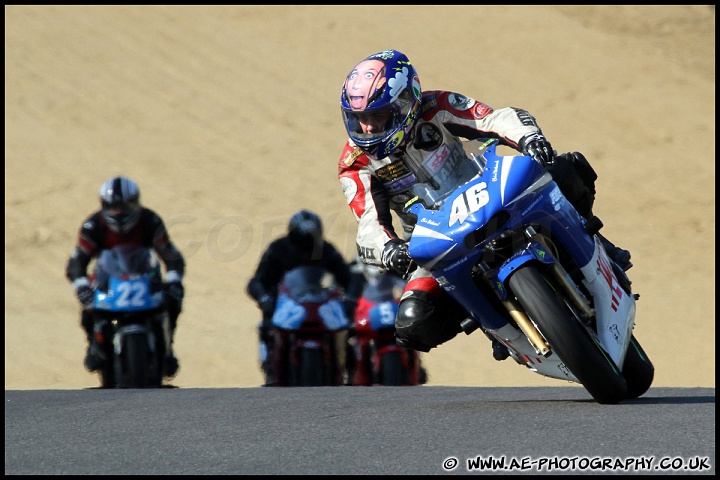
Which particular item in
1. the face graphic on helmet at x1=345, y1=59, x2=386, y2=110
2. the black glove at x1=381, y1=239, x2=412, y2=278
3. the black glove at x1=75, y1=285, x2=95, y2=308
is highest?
the black glove at x1=75, y1=285, x2=95, y2=308

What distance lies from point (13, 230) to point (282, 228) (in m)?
4.57

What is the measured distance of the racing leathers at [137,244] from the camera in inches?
467

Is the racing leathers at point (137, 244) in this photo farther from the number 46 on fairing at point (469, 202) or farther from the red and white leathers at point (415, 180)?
the number 46 on fairing at point (469, 202)

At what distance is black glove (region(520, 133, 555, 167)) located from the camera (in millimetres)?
7227

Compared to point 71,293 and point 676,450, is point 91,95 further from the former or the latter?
point 676,450

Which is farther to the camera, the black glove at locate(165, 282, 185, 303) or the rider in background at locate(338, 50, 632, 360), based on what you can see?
Answer: the black glove at locate(165, 282, 185, 303)

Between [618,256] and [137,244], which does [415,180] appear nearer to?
[618,256]

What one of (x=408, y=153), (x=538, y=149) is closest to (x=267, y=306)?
(x=408, y=153)

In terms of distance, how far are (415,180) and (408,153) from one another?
154mm

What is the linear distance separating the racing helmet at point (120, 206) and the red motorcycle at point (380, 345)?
6.75 ft

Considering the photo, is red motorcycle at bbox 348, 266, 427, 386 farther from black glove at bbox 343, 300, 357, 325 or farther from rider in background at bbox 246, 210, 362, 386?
rider in background at bbox 246, 210, 362, 386

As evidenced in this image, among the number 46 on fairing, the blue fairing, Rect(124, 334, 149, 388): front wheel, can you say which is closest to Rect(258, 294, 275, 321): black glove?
Rect(124, 334, 149, 388): front wheel

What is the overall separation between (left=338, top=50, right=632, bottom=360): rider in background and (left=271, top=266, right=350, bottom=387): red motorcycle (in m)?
3.92

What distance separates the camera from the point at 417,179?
756 centimetres
